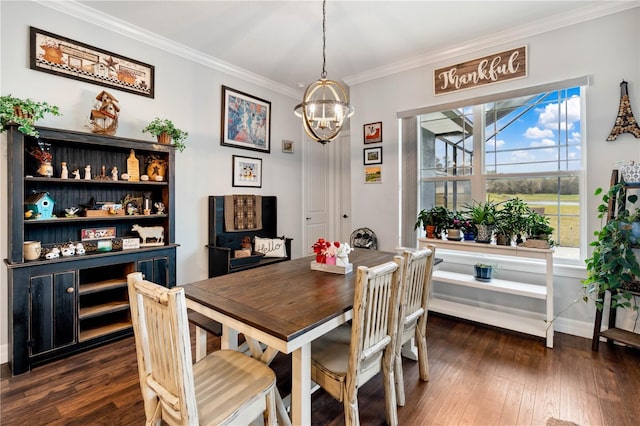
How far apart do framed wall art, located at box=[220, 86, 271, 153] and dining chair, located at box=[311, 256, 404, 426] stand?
294 centimetres

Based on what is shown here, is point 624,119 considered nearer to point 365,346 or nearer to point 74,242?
point 365,346

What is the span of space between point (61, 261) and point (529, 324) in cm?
394

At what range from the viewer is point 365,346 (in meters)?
1.50

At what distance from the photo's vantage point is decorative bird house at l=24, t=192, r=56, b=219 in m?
2.34

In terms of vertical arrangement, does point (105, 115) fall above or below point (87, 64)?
below

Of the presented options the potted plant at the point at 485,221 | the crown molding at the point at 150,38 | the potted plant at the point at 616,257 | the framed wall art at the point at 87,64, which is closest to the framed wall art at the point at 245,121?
the crown molding at the point at 150,38

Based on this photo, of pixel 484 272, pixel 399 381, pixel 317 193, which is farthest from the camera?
pixel 317 193

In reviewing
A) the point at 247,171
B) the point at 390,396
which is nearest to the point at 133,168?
the point at 247,171

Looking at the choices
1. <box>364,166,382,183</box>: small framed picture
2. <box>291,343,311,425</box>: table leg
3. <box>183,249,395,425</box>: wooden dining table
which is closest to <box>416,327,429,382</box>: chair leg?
<box>183,249,395,425</box>: wooden dining table

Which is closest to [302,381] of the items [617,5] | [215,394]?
[215,394]

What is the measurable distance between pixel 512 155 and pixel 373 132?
162 cm

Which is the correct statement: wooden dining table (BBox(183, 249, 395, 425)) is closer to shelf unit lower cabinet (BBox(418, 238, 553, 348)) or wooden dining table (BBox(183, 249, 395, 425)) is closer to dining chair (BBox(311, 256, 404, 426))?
dining chair (BBox(311, 256, 404, 426))

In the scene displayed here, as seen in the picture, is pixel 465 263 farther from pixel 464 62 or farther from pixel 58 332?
pixel 58 332

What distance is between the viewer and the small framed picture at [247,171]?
3975 mm
